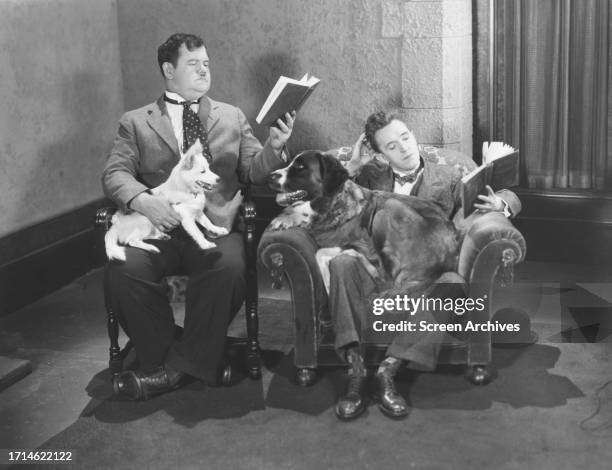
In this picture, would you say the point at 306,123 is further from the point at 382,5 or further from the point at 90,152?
the point at 90,152

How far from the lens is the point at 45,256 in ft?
18.4

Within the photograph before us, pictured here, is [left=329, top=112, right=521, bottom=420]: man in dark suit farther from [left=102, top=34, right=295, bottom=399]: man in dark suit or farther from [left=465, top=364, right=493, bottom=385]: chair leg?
[left=102, top=34, right=295, bottom=399]: man in dark suit

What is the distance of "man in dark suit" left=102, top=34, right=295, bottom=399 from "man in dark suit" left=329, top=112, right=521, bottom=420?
0.43m

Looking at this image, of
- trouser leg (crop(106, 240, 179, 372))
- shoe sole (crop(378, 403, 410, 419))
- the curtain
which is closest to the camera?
shoe sole (crop(378, 403, 410, 419))

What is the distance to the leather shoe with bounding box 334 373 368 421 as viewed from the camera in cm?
377

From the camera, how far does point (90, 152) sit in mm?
6059

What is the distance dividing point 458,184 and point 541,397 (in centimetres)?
98

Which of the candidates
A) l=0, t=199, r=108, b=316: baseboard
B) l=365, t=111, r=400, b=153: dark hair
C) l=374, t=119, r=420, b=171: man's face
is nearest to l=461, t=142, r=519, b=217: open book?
l=374, t=119, r=420, b=171: man's face

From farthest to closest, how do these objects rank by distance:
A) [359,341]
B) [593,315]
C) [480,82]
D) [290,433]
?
[480,82]
[593,315]
[359,341]
[290,433]

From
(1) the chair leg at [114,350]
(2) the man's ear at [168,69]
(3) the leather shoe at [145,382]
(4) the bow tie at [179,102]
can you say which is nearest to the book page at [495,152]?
(4) the bow tie at [179,102]

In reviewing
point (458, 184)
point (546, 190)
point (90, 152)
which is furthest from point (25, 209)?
point (546, 190)

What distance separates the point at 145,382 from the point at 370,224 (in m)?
1.18
